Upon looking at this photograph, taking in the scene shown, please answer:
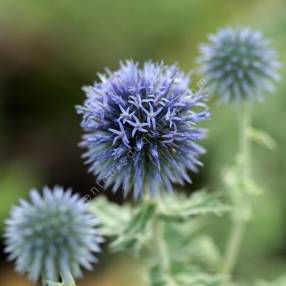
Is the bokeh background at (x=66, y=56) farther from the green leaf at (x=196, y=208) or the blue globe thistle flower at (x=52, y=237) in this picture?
the blue globe thistle flower at (x=52, y=237)

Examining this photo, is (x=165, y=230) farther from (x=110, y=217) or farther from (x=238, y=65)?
(x=238, y=65)

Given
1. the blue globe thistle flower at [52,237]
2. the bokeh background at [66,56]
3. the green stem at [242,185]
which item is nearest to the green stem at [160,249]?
the blue globe thistle flower at [52,237]

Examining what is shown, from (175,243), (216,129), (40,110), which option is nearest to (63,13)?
(40,110)

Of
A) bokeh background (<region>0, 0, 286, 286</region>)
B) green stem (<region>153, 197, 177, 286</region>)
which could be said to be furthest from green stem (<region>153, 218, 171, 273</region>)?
bokeh background (<region>0, 0, 286, 286</region>)

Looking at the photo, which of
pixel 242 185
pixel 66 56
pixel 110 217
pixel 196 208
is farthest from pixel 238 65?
pixel 66 56

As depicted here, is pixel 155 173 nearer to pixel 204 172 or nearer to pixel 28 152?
pixel 204 172

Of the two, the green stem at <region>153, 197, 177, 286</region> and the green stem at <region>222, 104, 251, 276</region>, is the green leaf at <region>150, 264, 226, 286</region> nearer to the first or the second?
the green stem at <region>153, 197, 177, 286</region>

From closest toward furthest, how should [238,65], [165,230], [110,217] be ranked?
[110,217] < [165,230] < [238,65]
